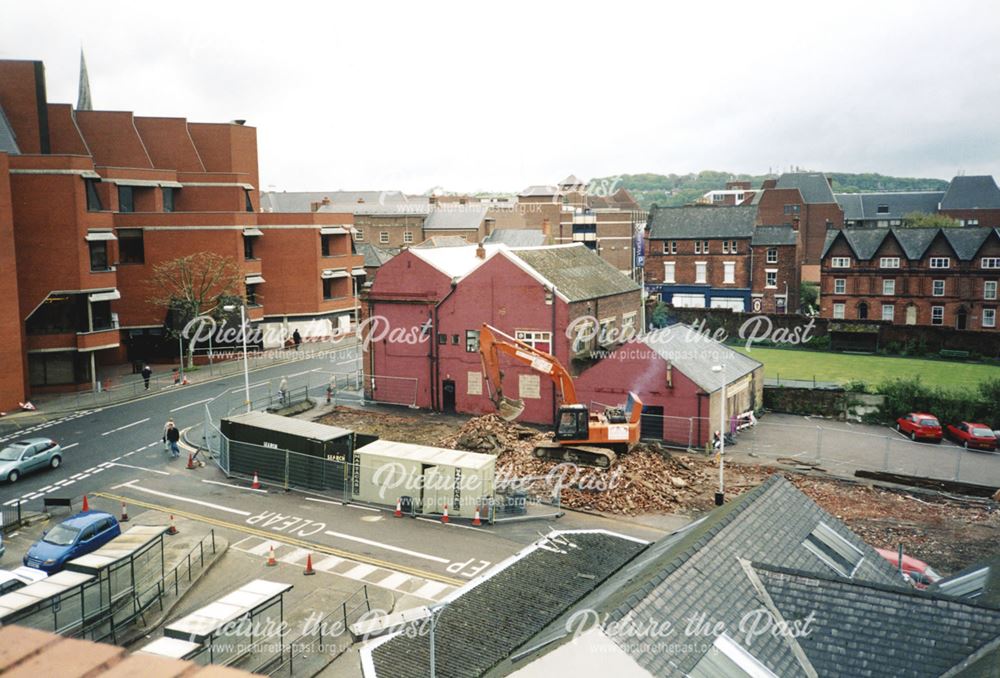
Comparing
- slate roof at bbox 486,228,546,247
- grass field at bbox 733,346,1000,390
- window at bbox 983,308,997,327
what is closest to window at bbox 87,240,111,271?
grass field at bbox 733,346,1000,390

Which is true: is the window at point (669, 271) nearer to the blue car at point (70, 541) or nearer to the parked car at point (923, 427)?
the parked car at point (923, 427)

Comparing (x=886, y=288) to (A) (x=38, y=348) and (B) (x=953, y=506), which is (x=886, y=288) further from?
(A) (x=38, y=348)

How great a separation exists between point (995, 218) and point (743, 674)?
113m

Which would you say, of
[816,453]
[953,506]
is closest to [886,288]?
[816,453]

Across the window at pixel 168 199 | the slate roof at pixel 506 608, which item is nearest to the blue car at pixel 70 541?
the slate roof at pixel 506 608

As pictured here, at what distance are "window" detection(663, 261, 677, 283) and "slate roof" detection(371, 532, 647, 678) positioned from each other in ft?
210

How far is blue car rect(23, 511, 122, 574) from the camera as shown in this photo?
23141 mm

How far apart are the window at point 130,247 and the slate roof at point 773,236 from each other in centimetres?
5437

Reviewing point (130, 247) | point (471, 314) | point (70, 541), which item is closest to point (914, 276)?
point (471, 314)

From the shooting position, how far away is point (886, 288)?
6781 cm

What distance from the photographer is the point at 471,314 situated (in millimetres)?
44094

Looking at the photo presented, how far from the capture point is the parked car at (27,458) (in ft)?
105

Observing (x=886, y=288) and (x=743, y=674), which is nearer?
(x=743, y=674)

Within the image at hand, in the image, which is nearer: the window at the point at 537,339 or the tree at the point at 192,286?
the window at the point at 537,339
